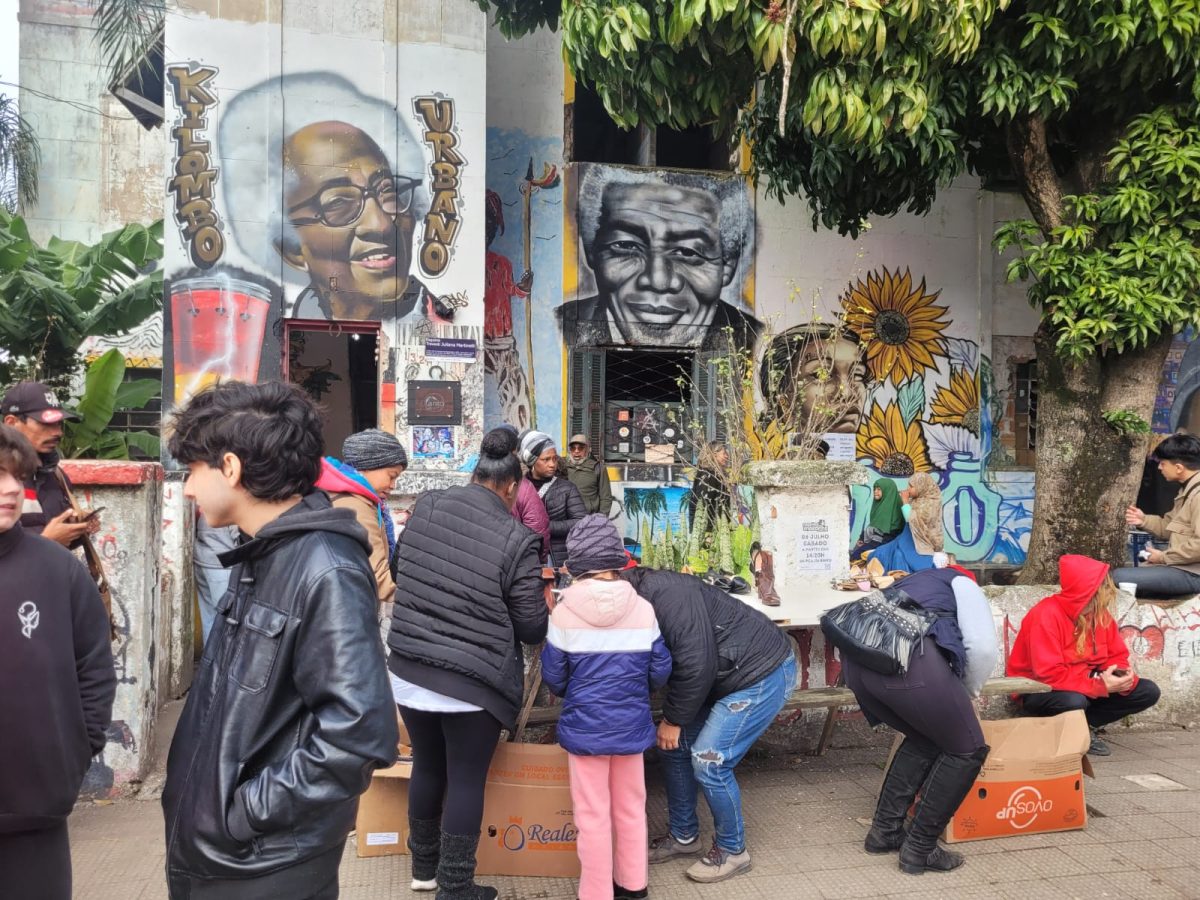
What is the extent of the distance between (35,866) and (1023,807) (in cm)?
429

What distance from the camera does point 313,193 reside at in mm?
8695

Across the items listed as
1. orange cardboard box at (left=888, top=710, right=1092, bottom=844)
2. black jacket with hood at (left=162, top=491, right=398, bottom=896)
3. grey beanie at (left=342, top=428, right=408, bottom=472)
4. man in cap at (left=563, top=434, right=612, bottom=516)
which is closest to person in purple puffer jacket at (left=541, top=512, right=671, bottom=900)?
grey beanie at (left=342, top=428, right=408, bottom=472)

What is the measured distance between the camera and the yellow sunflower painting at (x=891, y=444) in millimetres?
11164

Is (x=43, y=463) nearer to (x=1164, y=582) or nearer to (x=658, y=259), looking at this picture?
(x=1164, y=582)

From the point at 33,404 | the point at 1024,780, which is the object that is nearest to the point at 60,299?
the point at 33,404

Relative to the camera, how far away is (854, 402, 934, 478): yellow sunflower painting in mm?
11164

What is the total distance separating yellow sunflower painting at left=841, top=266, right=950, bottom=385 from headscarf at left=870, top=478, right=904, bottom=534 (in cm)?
288

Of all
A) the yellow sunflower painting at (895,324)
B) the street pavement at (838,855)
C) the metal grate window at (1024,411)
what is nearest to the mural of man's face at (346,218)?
the street pavement at (838,855)

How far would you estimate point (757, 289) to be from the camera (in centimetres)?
1083

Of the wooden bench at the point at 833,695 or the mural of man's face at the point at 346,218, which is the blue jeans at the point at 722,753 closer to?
the wooden bench at the point at 833,695

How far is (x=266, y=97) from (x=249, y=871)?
843 cm

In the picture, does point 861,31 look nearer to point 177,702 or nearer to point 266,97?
point 266,97

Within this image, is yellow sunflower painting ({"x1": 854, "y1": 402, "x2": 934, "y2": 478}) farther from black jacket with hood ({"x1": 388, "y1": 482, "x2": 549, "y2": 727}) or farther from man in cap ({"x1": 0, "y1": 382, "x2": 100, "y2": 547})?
man in cap ({"x1": 0, "y1": 382, "x2": 100, "y2": 547})

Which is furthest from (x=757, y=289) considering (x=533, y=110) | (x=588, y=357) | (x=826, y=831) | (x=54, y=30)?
(x=54, y=30)
